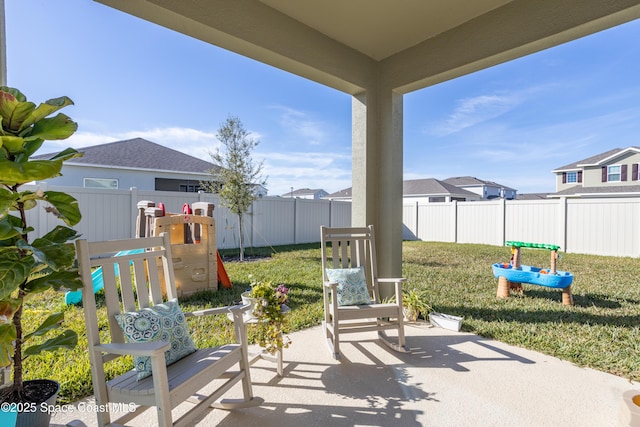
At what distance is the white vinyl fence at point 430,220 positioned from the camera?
6805mm

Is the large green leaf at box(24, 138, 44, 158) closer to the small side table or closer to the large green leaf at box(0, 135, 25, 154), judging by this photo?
the large green leaf at box(0, 135, 25, 154)

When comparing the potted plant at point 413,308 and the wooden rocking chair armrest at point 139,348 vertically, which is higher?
the wooden rocking chair armrest at point 139,348

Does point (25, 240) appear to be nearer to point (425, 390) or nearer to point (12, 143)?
point (12, 143)

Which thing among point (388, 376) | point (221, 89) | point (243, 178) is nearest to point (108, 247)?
point (388, 376)

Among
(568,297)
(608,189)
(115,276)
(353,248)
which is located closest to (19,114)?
(115,276)

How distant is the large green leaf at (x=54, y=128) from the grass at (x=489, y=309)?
1.67 meters

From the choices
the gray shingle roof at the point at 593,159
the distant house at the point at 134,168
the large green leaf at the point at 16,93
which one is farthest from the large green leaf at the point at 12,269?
the gray shingle roof at the point at 593,159

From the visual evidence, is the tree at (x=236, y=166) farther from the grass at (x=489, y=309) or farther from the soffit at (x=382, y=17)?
the soffit at (x=382, y=17)

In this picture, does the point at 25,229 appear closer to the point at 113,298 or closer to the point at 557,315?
the point at 113,298

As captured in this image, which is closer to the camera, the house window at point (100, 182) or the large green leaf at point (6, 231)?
the large green leaf at point (6, 231)

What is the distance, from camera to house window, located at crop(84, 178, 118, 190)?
1056 cm

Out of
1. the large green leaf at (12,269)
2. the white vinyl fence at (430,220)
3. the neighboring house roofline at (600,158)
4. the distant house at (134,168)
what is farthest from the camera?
the neighboring house roofline at (600,158)

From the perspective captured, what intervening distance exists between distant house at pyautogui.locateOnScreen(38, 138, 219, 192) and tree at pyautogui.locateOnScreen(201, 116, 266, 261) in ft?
9.37

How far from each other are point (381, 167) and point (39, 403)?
10.6ft
